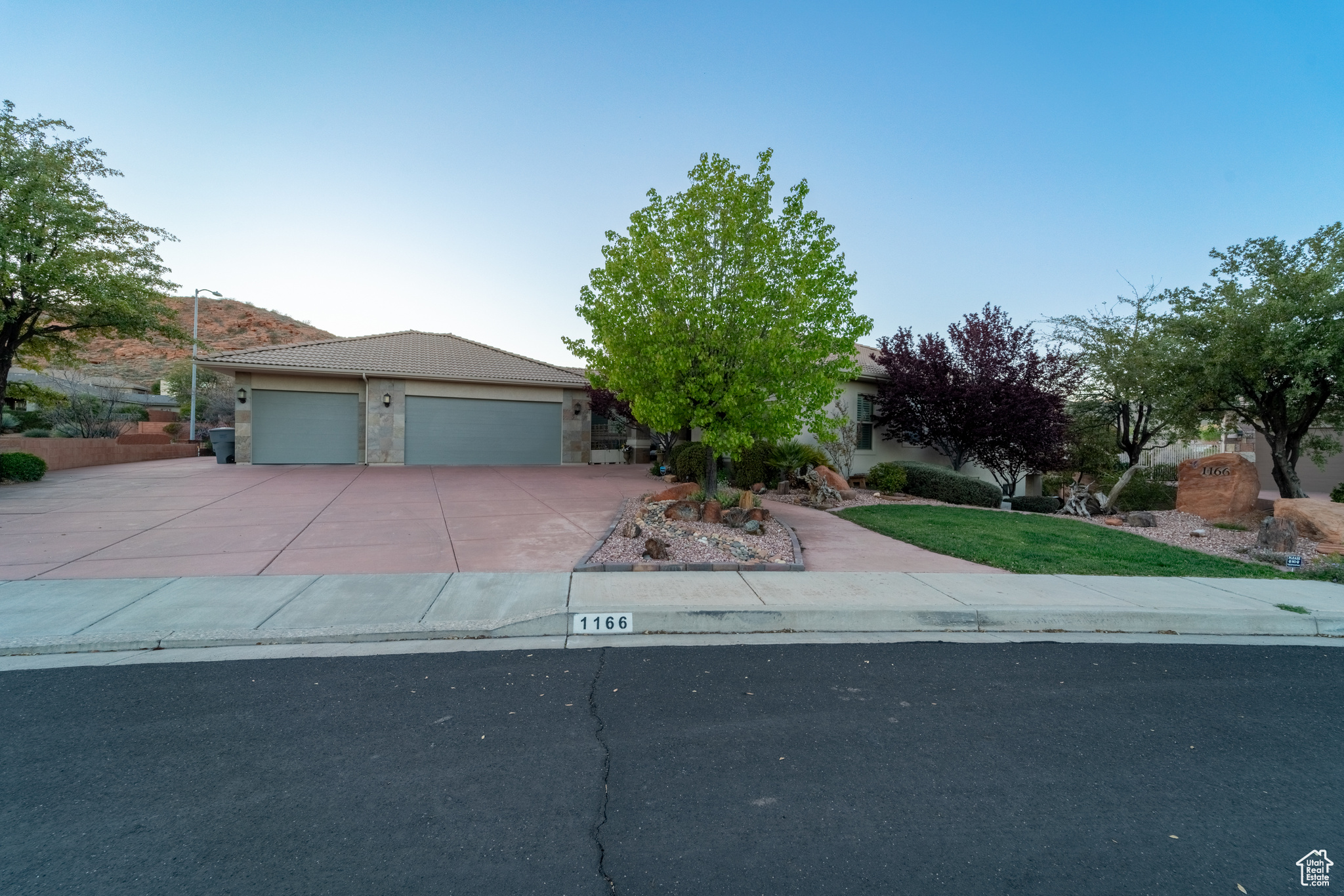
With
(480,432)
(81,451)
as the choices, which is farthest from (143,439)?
(480,432)

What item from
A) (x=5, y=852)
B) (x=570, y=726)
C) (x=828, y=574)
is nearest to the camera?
(x=5, y=852)

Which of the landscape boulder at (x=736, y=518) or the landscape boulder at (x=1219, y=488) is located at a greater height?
the landscape boulder at (x=1219, y=488)

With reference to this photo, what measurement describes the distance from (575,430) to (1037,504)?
14295 millimetres

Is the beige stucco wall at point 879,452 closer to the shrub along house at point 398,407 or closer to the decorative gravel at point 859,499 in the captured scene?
the decorative gravel at point 859,499

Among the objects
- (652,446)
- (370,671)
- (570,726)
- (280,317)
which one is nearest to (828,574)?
(570,726)

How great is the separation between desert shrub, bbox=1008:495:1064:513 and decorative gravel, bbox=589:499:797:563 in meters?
8.89

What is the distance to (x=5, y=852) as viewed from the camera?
2.62m

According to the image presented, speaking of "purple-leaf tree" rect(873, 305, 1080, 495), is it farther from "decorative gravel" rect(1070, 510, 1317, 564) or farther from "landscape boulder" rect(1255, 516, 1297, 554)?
"landscape boulder" rect(1255, 516, 1297, 554)

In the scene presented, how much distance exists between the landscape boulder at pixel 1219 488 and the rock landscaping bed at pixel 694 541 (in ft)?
30.0

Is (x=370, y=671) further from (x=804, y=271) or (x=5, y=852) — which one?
(x=804, y=271)

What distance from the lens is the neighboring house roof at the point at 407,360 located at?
19125mm

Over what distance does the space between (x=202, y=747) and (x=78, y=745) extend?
0.68m

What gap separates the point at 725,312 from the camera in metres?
9.65

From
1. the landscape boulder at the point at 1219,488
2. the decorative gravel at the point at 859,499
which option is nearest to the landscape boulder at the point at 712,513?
the decorative gravel at the point at 859,499
